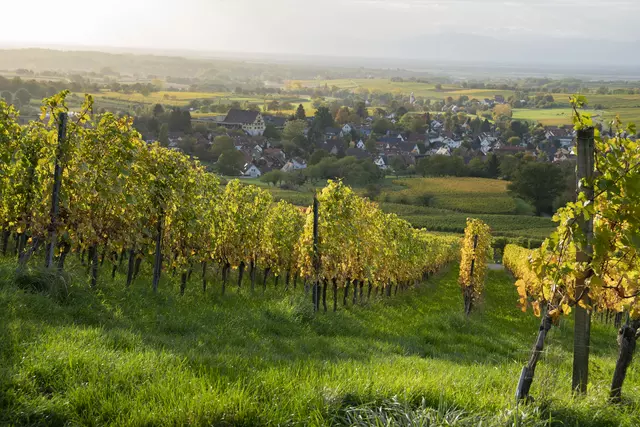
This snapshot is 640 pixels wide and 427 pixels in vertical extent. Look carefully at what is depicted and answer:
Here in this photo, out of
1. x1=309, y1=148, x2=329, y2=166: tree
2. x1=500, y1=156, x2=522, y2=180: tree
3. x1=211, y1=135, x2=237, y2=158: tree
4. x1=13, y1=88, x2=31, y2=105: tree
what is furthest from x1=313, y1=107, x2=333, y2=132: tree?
x1=13, y1=88, x2=31, y2=105: tree

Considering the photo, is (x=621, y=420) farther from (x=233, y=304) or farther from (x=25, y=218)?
(x=25, y=218)

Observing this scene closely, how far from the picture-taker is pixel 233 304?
1159 cm

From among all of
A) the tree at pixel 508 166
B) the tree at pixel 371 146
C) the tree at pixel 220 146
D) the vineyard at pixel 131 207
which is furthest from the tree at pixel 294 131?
the vineyard at pixel 131 207

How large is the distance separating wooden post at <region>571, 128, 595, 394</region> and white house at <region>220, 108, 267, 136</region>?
128615 millimetres

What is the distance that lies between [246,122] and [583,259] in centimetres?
13332

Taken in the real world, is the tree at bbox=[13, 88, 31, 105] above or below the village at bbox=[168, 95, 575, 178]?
above

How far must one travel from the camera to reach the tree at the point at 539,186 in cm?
8438

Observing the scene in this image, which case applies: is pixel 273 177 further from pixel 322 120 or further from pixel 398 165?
pixel 322 120

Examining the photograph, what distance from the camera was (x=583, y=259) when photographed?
5312mm

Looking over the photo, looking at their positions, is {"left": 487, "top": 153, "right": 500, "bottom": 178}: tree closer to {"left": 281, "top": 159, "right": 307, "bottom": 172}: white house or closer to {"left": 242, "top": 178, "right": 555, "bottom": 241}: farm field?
{"left": 242, "top": 178, "right": 555, "bottom": 241}: farm field

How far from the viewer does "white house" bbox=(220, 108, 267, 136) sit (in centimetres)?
13225

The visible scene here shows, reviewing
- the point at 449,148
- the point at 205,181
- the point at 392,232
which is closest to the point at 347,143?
the point at 449,148

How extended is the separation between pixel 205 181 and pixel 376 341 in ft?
21.1

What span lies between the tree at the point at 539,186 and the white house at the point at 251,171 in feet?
141
